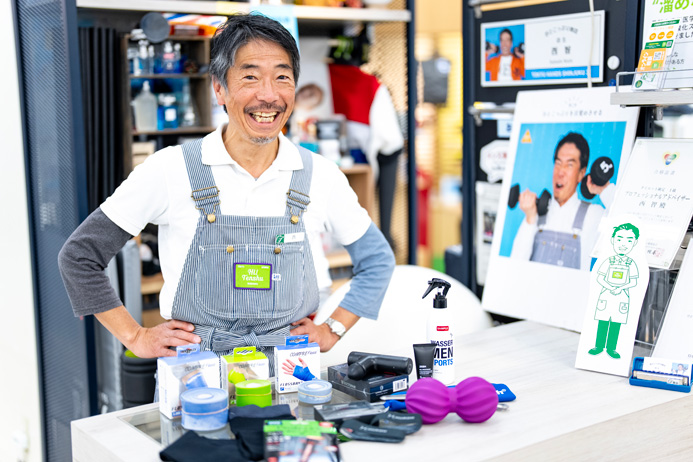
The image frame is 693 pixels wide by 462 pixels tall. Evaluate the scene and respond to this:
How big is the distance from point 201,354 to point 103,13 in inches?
99.9

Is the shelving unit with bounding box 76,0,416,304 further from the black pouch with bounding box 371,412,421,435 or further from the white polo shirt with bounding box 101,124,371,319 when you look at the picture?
the black pouch with bounding box 371,412,421,435

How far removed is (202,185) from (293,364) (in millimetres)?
578

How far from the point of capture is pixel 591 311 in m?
2.04

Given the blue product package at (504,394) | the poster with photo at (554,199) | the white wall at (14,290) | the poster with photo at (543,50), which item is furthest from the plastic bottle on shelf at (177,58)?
the blue product package at (504,394)

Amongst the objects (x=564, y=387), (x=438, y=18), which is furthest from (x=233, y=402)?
(x=438, y=18)

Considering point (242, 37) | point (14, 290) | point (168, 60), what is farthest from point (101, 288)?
point (168, 60)

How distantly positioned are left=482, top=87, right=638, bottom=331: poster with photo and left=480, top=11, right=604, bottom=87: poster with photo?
0.23 ft

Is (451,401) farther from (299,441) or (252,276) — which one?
(252,276)

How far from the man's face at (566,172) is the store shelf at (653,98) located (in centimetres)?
36

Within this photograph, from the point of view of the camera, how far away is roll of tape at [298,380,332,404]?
67.4 inches

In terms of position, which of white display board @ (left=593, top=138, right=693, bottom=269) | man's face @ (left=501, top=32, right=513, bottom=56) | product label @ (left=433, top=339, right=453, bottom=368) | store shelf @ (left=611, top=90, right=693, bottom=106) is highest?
man's face @ (left=501, top=32, right=513, bottom=56)

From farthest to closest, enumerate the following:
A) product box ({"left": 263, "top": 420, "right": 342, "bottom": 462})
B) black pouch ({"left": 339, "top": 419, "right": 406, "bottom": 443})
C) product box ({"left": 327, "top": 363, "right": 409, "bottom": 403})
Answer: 1. product box ({"left": 327, "top": 363, "right": 409, "bottom": 403})
2. black pouch ({"left": 339, "top": 419, "right": 406, "bottom": 443})
3. product box ({"left": 263, "top": 420, "right": 342, "bottom": 462})

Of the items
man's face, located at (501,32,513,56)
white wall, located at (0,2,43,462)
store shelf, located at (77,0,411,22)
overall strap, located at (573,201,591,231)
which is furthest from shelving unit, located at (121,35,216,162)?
overall strap, located at (573,201,591,231)

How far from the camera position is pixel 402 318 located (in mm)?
2572
